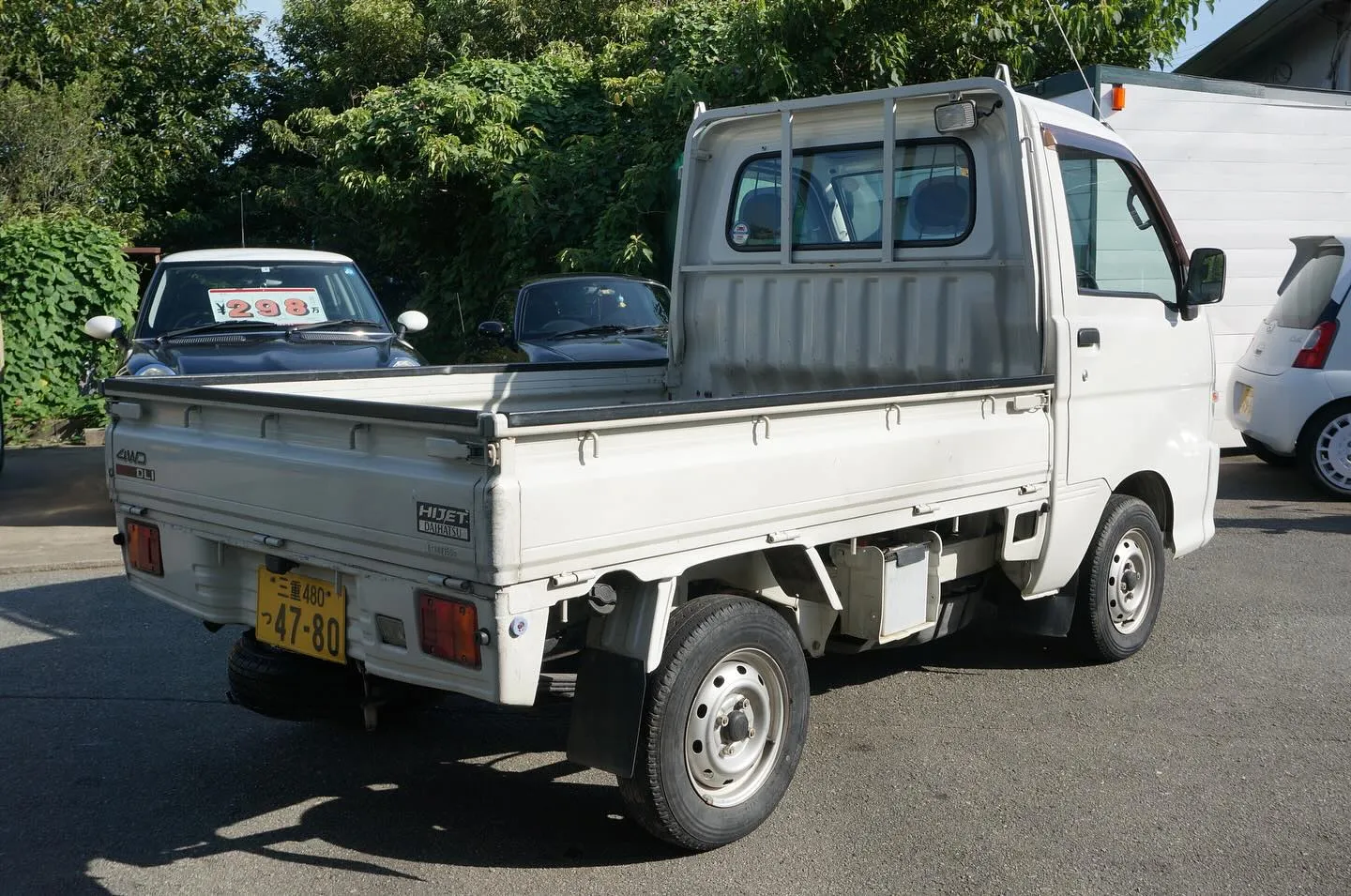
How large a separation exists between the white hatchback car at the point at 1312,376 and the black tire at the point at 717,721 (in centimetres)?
728

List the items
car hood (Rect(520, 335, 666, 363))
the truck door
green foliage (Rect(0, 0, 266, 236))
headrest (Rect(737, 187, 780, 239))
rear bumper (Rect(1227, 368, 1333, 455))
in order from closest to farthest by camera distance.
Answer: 1. the truck door
2. headrest (Rect(737, 187, 780, 239))
3. car hood (Rect(520, 335, 666, 363))
4. rear bumper (Rect(1227, 368, 1333, 455))
5. green foliage (Rect(0, 0, 266, 236))

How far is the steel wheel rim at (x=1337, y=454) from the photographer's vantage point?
992 cm

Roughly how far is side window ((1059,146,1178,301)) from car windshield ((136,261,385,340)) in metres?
5.39

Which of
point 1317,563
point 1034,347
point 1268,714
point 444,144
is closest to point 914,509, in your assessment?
point 1034,347

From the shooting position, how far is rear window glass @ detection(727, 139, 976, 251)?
551 centimetres

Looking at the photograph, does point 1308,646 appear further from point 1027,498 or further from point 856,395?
point 856,395

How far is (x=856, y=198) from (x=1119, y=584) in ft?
6.87

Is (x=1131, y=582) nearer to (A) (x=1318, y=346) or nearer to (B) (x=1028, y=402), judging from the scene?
(B) (x=1028, y=402)

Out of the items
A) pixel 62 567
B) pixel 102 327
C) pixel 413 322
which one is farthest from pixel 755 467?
pixel 102 327

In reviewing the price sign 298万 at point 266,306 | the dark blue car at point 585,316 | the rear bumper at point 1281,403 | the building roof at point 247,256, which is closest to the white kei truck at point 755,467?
the price sign 298万 at point 266,306

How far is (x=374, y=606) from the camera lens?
3.67 metres

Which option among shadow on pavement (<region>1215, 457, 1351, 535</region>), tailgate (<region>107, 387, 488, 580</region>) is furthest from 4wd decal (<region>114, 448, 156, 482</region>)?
shadow on pavement (<region>1215, 457, 1351, 535</region>)

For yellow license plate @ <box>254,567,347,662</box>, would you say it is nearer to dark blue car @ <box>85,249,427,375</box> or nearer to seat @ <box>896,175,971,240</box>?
seat @ <box>896,175,971,240</box>

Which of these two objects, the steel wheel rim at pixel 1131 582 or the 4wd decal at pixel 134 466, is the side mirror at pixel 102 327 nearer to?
the 4wd decal at pixel 134 466
